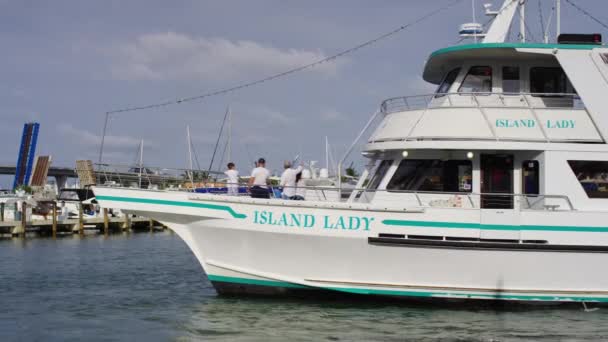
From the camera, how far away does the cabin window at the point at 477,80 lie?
490 inches

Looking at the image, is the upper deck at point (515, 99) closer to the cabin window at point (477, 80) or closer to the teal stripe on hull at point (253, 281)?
the cabin window at point (477, 80)

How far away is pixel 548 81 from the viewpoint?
489 inches

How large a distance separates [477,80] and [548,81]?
49.1 inches

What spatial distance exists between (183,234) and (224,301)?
1.30m

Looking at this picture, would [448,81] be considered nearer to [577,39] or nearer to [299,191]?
[577,39]

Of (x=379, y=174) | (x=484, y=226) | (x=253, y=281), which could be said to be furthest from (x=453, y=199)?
(x=253, y=281)

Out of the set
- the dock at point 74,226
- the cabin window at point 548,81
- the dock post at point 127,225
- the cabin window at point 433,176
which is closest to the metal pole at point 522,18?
the cabin window at point 548,81

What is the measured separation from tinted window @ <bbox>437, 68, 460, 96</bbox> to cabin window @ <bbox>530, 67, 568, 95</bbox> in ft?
4.35

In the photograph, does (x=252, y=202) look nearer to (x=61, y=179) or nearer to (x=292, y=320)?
(x=292, y=320)

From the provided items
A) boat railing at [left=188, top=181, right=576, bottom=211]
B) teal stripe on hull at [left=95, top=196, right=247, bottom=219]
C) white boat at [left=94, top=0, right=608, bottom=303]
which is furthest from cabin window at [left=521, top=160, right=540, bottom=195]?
teal stripe on hull at [left=95, top=196, right=247, bottom=219]

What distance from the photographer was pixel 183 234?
1169cm

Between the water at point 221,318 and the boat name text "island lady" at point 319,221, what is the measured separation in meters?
1.32

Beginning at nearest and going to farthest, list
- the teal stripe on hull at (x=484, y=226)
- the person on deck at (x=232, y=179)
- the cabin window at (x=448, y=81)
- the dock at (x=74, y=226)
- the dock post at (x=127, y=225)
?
1. the teal stripe on hull at (x=484, y=226)
2. the person on deck at (x=232, y=179)
3. the cabin window at (x=448, y=81)
4. the dock at (x=74, y=226)
5. the dock post at (x=127, y=225)

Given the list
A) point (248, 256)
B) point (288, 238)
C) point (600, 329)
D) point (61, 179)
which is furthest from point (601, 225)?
point (61, 179)
